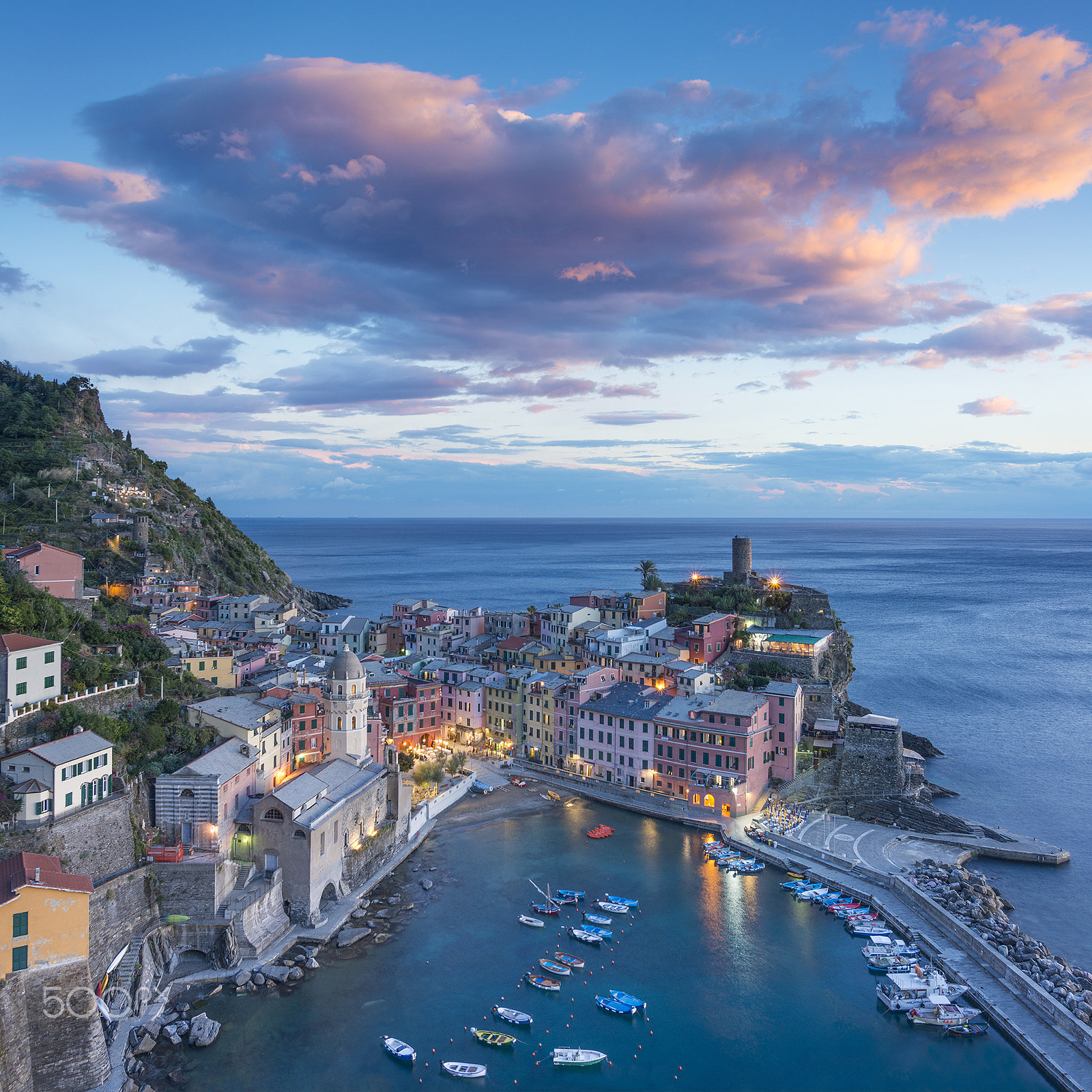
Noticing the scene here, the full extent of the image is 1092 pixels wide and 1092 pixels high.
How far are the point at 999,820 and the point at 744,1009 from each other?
28225 millimetres

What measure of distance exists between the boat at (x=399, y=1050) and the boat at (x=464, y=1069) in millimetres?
1352

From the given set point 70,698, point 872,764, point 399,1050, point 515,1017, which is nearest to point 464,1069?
point 399,1050

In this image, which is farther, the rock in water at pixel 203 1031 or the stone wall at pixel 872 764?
the stone wall at pixel 872 764

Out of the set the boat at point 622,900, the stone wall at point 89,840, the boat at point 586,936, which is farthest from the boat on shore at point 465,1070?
the stone wall at point 89,840

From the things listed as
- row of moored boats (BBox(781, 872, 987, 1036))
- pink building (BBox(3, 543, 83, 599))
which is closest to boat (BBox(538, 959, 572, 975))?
row of moored boats (BBox(781, 872, 987, 1036))

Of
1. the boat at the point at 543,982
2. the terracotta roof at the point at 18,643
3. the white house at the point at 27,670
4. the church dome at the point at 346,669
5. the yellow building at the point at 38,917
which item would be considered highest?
the terracotta roof at the point at 18,643

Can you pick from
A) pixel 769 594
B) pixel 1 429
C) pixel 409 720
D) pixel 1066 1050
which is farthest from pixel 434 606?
pixel 1066 1050

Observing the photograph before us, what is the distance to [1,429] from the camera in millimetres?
85000

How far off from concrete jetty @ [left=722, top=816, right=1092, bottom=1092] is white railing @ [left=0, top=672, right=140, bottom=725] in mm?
32853

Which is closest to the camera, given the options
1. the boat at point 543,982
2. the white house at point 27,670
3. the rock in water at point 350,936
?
the boat at point 543,982

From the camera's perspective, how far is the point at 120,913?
97.1 feet

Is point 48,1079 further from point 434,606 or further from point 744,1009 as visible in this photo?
point 434,606

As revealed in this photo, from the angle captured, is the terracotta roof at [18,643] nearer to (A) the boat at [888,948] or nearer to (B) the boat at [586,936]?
(B) the boat at [586,936]

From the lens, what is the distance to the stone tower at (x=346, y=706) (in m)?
45.1
